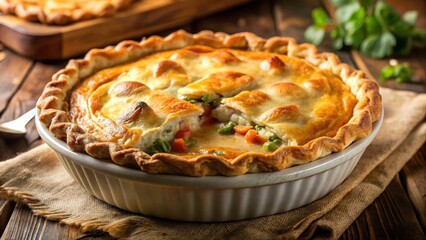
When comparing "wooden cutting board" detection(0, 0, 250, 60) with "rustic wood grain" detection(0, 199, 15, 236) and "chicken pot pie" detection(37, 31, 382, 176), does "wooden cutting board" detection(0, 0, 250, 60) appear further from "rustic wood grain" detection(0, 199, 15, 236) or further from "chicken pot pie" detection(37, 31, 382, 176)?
"rustic wood grain" detection(0, 199, 15, 236)

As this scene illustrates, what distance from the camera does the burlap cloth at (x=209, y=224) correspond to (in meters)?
3.13

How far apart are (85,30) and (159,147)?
230 centimetres

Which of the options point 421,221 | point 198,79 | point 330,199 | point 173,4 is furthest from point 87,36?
point 421,221

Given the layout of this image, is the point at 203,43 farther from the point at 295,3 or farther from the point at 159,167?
the point at 295,3

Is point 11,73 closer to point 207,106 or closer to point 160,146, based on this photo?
point 207,106

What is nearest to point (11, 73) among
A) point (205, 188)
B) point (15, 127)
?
point (15, 127)

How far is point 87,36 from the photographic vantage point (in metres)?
5.28

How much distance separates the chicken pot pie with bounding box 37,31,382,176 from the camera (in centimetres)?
307

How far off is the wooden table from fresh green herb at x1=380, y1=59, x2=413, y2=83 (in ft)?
0.17

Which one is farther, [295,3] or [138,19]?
[295,3]

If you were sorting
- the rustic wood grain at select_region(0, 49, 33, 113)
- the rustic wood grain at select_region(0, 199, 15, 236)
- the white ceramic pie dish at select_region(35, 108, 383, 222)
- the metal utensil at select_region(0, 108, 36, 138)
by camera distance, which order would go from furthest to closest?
1. the rustic wood grain at select_region(0, 49, 33, 113)
2. the metal utensil at select_region(0, 108, 36, 138)
3. the rustic wood grain at select_region(0, 199, 15, 236)
4. the white ceramic pie dish at select_region(35, 108, 383, 222)

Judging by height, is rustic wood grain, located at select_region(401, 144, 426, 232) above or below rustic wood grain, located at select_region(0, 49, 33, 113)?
below

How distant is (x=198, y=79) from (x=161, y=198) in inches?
39.6

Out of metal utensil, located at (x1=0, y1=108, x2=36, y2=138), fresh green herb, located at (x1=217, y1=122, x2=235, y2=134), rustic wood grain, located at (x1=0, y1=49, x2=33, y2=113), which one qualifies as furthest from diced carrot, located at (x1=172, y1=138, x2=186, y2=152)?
rustic wood grain, located at (x1=0, y1=49, x2=33, y2=113)
